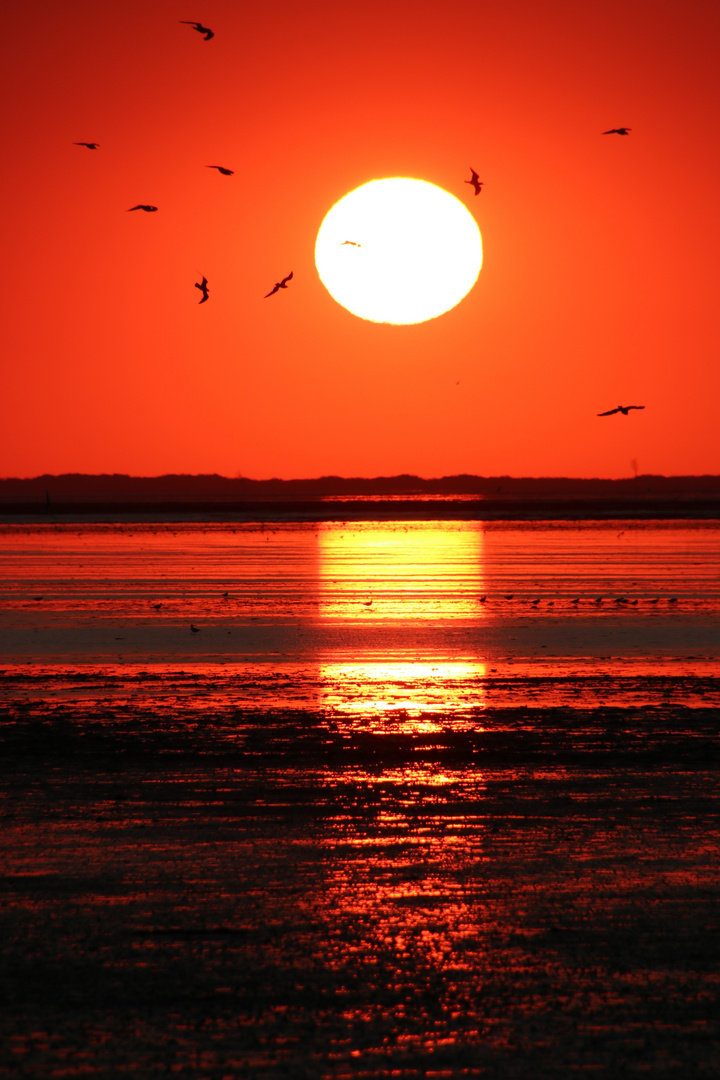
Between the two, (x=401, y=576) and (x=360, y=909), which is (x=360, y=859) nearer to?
(x=360, y=909)

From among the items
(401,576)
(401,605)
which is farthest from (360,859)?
(401,576)

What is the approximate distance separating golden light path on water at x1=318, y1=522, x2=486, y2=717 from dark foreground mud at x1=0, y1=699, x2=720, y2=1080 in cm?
393

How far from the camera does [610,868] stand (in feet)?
35.2

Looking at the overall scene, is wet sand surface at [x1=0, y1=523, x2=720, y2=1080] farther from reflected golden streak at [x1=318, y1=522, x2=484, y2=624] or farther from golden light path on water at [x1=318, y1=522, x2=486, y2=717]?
reflected golden streak at [x1=318, y1=522, x2=484, y2=624]

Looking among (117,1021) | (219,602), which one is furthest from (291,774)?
(219,602)

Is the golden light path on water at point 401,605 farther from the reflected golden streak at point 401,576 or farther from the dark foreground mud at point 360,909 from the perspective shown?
the dark foreground mud at point 360,909

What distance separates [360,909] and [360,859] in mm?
1298

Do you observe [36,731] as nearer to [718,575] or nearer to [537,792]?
[537,792]

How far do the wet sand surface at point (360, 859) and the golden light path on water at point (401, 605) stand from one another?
18 cm

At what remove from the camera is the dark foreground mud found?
748cm

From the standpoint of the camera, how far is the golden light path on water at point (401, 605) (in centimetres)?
2012

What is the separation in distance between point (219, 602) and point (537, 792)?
24.7m

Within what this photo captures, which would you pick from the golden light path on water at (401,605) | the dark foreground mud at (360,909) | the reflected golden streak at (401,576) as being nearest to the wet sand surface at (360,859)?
the dark foreground mud at (360,909)

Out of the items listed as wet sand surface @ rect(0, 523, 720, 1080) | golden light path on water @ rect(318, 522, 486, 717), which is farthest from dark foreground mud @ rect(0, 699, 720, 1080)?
golden light path on water @ rect(318, 522, 486, 717)
